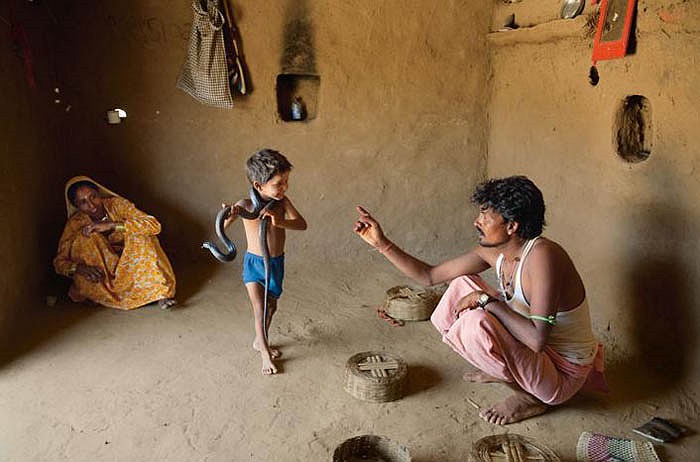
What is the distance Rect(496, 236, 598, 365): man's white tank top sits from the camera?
249 centimetres

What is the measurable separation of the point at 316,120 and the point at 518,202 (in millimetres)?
2398

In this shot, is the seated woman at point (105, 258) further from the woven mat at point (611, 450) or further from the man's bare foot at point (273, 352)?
the woven mat at point (611, 450)

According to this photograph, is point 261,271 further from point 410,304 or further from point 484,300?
point 484,300

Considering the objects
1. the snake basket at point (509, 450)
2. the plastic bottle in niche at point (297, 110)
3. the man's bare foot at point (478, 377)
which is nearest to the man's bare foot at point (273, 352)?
the man's bare foot at point (478, 377)

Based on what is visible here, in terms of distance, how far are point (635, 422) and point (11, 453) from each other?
2750mm

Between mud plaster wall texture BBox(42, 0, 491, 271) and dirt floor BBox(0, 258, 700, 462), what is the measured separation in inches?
43.1

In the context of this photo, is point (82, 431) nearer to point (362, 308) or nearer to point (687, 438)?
point (362, 308)

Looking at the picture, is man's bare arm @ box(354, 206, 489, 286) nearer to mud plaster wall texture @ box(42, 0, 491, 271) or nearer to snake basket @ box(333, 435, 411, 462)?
snake basket @ box(333, 435, 411, 462)

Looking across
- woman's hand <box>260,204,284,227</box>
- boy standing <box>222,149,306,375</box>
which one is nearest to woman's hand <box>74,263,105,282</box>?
boy standing <box>222,149,306,375</box>

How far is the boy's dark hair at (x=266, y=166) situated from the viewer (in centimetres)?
275

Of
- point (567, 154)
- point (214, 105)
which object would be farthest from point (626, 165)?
point (214, 105)

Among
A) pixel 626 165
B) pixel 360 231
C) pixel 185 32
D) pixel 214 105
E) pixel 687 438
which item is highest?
pixel 185 32

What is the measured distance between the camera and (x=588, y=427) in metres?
2.57

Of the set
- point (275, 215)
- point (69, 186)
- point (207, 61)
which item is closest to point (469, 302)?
point (275, 215)
